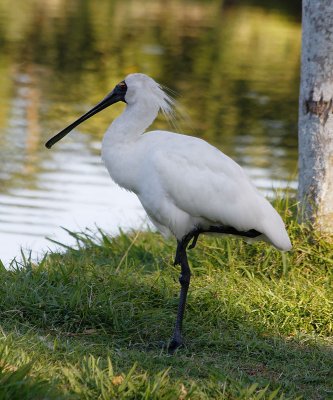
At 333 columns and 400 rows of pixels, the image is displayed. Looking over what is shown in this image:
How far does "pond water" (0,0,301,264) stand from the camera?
1074cm

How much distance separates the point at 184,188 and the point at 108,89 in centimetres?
1153

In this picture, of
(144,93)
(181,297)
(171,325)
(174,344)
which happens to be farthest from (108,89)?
(174,344)

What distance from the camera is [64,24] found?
996 inches

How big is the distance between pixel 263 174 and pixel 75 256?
506cm

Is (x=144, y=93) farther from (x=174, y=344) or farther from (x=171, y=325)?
(x=174, y=344)

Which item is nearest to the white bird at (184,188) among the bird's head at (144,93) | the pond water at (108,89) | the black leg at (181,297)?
the black leg at (181,297)

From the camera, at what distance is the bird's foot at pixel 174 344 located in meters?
5.93

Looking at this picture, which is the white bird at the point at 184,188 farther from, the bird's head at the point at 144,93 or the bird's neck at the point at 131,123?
the bird's head at the point at 144,93

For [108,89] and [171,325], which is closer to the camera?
[171,325]

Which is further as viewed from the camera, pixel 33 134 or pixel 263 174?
pixel 33 134

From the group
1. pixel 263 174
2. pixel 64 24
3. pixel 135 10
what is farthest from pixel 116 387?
pixel 135 10

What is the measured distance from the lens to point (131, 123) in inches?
247

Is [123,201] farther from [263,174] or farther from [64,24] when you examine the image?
[64,24]

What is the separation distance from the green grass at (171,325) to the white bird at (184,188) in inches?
12.7
